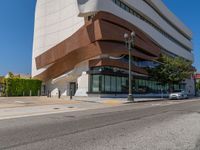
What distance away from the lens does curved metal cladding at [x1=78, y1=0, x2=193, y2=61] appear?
43688 millimetres

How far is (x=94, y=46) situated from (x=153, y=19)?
26.2 meters

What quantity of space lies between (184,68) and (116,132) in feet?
148

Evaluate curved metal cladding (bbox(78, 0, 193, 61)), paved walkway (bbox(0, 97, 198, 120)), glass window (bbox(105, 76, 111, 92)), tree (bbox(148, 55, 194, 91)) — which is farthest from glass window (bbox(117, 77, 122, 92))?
paved walkway (bbox(0, 97, 198, 120))

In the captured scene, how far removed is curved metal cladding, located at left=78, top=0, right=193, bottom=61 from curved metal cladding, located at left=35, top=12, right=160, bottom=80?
165 cm

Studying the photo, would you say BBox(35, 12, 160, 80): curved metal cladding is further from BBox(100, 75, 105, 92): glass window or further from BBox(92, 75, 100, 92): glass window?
BBox(100, 75, 105, 92): glass window

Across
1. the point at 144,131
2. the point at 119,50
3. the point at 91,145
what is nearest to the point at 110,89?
the point at 119,50

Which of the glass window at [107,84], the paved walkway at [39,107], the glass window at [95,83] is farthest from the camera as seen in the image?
the glass window at [107,84]

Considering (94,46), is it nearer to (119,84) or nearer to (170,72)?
(119,84)

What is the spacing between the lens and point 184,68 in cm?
5216

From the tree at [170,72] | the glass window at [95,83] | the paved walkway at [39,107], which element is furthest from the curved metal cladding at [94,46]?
the paved walkway at [39,107]

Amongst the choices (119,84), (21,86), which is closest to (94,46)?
(119,84)

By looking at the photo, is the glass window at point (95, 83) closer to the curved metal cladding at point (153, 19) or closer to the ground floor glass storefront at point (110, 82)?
the ground floor glass storefront at point (110, 82)

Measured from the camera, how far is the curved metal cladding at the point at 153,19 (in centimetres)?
4369

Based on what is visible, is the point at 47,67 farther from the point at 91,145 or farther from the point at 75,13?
the point at 91,145
